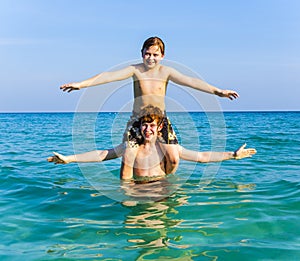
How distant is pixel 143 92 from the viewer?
258 inches

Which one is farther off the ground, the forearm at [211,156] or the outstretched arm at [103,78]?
the outstretched arm at [103,78]

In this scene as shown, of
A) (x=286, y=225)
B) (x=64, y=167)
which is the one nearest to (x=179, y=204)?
(x=286, y=225)

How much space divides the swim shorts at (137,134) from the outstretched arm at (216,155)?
0.29m

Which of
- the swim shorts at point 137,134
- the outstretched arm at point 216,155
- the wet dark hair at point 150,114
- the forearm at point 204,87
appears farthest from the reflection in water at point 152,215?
the forearm at point 204,87

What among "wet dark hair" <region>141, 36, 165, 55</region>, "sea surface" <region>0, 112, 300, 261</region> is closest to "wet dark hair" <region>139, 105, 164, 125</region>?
"sea surface" <region>0, 112, 300, 261</region>

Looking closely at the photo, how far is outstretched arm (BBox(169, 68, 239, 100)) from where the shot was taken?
19.2ft

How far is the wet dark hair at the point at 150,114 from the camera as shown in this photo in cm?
638

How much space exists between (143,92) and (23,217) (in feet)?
8.62

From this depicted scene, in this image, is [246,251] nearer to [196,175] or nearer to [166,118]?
[166,118]

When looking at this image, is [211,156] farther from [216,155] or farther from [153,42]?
[153,42]

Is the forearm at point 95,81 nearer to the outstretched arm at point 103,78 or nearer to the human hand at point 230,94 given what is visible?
the outstretched arm at point 103,78

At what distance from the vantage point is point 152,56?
247 inches

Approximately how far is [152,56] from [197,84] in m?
0.80

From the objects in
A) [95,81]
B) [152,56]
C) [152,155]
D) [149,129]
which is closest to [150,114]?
[149,129]
